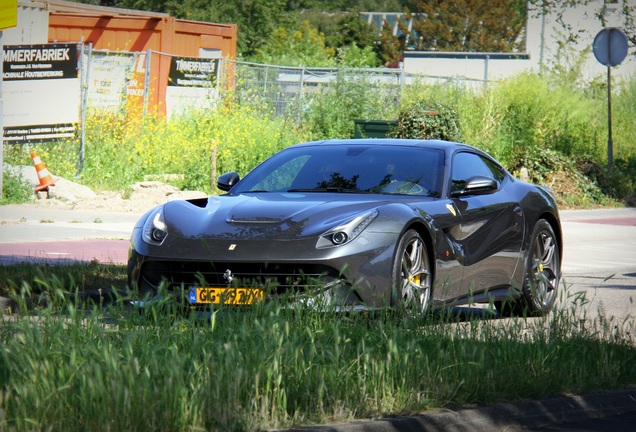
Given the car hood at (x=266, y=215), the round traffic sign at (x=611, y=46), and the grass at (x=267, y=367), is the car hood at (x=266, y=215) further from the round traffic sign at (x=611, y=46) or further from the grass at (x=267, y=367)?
the round traffic sign at (x=611, y=46)

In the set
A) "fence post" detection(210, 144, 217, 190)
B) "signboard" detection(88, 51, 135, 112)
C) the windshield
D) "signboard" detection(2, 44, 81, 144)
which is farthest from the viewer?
"signboard" detection(88, 51, 135, 112)

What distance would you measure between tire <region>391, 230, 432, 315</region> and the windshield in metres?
0.77

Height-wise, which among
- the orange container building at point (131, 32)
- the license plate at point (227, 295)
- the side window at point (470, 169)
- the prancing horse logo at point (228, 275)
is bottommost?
the license plate at point (227, 295)

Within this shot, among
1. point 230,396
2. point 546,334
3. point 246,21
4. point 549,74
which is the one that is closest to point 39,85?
point 549,74

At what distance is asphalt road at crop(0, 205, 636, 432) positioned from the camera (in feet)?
18.6

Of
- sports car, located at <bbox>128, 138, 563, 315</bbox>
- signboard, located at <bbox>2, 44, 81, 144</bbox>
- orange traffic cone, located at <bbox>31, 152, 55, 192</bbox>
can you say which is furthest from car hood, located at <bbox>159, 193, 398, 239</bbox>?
signboard, located at <bbox>2, 44, 81, 144</bbox>

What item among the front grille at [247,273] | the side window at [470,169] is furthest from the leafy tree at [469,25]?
the front grille at [247,273]

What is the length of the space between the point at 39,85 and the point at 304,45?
51.3 m

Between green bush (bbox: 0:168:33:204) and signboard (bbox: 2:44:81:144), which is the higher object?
signboard (bbox: 2:44:81:144)

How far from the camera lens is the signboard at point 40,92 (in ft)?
71.9

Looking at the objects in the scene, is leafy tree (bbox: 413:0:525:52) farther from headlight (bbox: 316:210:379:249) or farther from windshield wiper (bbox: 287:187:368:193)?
headlight (bbox: 316:210:379:249)

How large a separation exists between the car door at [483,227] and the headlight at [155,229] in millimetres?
2093

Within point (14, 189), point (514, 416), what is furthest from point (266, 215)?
point (14, 189)

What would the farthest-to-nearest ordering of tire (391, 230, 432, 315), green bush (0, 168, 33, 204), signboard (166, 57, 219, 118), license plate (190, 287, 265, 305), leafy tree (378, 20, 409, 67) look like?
leafy tree (378, 20, 409, 67), signboard (166, 57, 219, 118), green bush (0, 168, 33, 204), tire (391, 230, 432, 315), license plate (190, 287, 265, 305)
